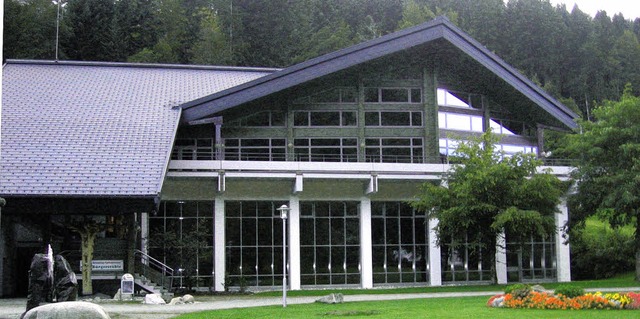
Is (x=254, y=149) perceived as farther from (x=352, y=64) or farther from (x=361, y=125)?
(x=352, y=64)

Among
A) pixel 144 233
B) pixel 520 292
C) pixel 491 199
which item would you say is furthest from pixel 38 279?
pixel 491 199

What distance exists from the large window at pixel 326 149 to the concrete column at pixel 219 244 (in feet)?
14.8

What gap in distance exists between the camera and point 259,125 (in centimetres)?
4066

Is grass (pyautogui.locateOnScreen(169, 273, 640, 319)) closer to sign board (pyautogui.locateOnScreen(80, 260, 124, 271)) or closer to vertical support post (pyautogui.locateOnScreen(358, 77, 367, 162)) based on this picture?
sign board (pyautogui.locateOnScreen(80, 260, 124, 271))

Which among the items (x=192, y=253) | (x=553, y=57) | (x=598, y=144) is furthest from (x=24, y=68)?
(x=553, y=57)

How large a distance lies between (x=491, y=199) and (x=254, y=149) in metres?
12.0

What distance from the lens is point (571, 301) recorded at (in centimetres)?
2125

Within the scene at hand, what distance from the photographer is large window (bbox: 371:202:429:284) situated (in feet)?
135

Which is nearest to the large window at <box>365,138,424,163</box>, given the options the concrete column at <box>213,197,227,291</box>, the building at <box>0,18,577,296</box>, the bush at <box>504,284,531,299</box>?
the building at <box>0,18,577,296</box>

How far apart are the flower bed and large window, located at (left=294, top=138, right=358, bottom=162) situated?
19328 millimetres

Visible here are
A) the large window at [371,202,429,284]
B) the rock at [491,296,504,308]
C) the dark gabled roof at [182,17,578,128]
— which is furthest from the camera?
the large window at [371,202,429,284]

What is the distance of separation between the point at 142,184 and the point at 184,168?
604 centimetres

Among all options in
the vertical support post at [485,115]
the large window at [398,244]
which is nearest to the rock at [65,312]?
the large window at [398,244]

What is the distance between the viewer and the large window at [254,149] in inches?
1591
